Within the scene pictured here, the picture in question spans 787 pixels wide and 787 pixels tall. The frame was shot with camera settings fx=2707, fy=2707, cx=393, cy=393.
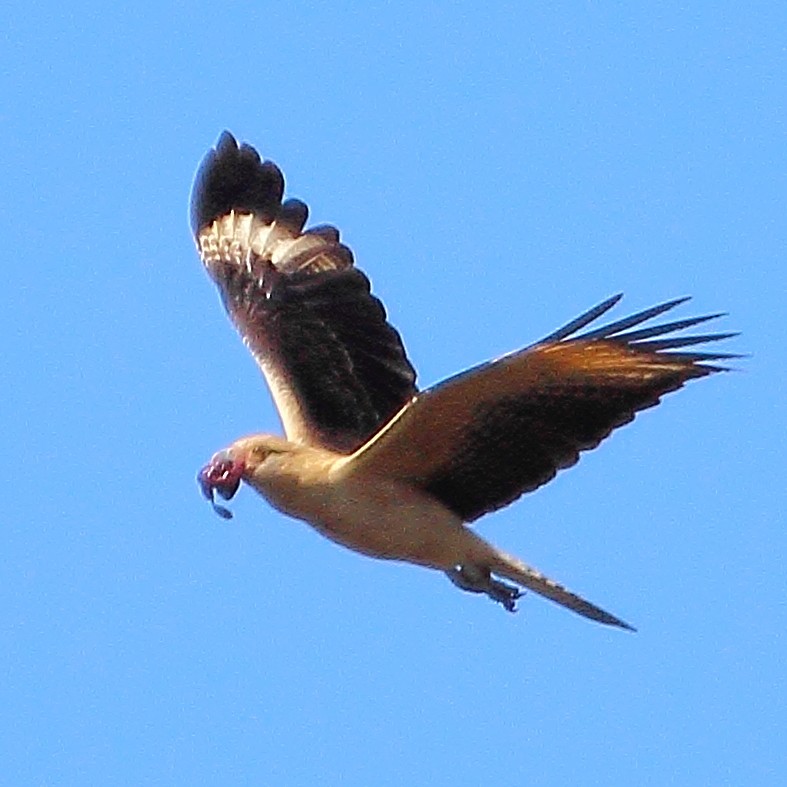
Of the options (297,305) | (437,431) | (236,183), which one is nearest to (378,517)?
(437,431)

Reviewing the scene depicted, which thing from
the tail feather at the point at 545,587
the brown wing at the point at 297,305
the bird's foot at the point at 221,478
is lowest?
the tail feather at the point at 545,587

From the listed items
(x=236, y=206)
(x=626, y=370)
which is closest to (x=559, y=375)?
(x=626, y=370)

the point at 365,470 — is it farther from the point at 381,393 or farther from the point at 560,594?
the point at 381,393

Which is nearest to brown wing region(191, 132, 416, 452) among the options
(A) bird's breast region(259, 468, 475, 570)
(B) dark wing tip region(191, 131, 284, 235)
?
(B) dark wing tip region(191, 131, 284, 235)

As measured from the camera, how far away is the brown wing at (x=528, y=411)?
998 cm

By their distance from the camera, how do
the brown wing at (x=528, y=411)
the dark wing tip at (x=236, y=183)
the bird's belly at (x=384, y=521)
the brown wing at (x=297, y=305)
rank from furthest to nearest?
1. the dark wing tip at (x=236, y=183)
2. the brown wing at (x=297, y=305)
3. the bird's belly at (x=384, y=521)
4. the brown wing at (x=528, y=411)

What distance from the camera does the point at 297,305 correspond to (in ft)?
42.8

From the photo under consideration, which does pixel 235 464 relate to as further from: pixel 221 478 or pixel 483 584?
pixel 483 584

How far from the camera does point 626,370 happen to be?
397 inches

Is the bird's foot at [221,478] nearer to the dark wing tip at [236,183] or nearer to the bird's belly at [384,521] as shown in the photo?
the bird's belly at [384,521]

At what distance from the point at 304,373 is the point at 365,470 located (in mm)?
1811

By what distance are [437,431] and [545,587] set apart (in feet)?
2.54

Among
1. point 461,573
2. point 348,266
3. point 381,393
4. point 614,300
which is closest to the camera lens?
point 614,300

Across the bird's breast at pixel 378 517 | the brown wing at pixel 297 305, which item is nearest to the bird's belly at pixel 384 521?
the bird's breast at pixel 378 517
